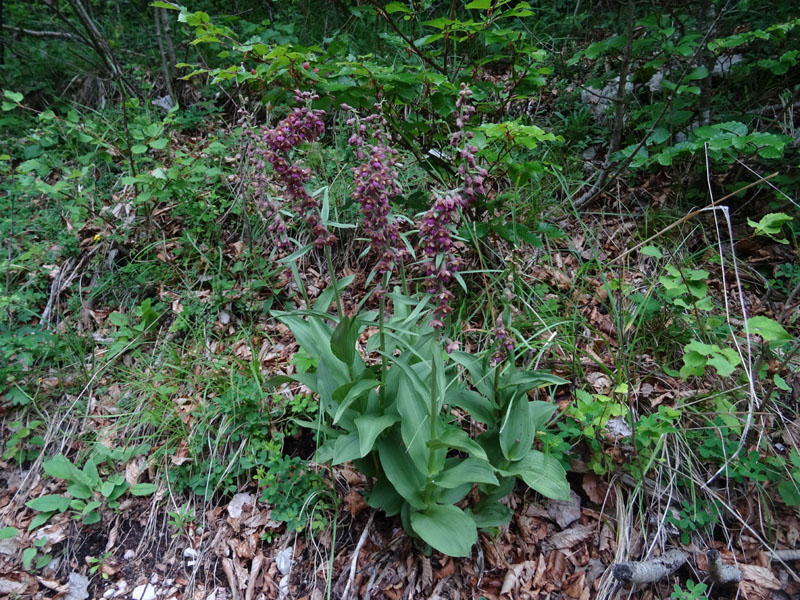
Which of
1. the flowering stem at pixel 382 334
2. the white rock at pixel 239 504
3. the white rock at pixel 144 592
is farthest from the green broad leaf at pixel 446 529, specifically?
the white rock at pixel 144 592

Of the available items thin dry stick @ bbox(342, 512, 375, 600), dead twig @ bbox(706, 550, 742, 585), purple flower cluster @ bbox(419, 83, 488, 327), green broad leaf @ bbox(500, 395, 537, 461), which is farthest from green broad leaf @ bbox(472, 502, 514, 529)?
purple flower cluster @ bbox(419, 83, 488, 327)

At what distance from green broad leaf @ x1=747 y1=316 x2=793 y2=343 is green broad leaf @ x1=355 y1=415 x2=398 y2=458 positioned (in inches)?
60.7

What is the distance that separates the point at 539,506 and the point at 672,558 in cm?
56

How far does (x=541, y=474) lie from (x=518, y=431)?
8.0 inches

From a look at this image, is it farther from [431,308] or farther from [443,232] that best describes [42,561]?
[443,232]

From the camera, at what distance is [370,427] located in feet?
5.66

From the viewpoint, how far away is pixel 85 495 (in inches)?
102

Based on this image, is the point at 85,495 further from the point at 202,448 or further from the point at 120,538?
the point at 202,448

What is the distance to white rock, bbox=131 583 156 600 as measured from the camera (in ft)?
7.56

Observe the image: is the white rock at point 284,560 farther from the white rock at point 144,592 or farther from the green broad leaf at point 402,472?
the green broad leaf at point 402,472

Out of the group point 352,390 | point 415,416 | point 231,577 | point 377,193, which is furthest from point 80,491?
point 377,193

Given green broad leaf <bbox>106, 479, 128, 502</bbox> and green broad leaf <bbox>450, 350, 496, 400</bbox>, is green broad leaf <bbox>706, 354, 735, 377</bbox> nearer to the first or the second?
green broad leaf <bbox>450, 350, 496, 400</bbox>

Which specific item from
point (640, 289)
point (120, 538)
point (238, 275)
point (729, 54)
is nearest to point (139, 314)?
point (238, 275)

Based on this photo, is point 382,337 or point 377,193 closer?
point 377,193
